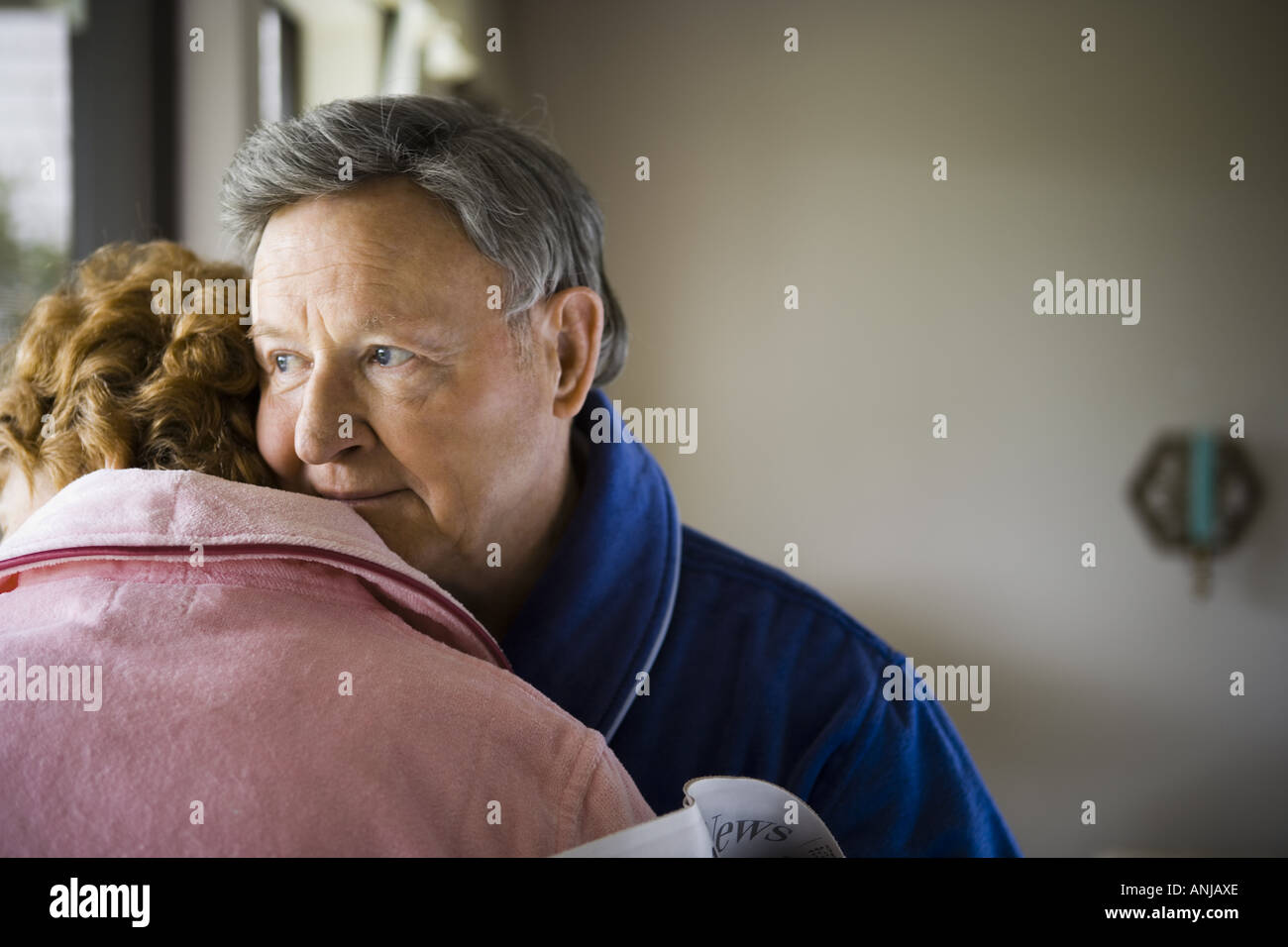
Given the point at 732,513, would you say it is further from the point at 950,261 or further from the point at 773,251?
the point at 950,261

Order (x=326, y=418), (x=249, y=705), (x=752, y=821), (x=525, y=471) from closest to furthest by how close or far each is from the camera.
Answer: (x=249, y=705), (x=752, y=821), (x=326, y=418), (x=525, y=471)

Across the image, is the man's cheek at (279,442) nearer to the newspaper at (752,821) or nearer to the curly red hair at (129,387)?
the curly red hair at (129,387)

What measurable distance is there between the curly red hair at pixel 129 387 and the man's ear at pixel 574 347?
0.27m

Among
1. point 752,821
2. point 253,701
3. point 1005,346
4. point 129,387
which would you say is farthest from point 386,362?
point 1005,346


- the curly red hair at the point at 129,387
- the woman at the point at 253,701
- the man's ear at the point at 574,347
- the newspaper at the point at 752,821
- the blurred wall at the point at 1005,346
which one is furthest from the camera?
the blurred wall at the point at 1005,346

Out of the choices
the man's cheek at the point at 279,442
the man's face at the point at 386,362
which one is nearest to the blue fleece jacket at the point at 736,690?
the man's face at the point at 386,362

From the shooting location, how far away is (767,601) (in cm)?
92

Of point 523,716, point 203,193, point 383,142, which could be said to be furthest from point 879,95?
point 523,716

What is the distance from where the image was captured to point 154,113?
4.39 feet

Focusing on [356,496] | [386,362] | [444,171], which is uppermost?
[444,171]

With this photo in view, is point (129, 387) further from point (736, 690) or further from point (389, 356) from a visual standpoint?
point (736, 690)

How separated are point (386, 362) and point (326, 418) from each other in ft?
0.23

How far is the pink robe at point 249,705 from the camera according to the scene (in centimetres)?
48

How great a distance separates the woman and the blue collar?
19cm
